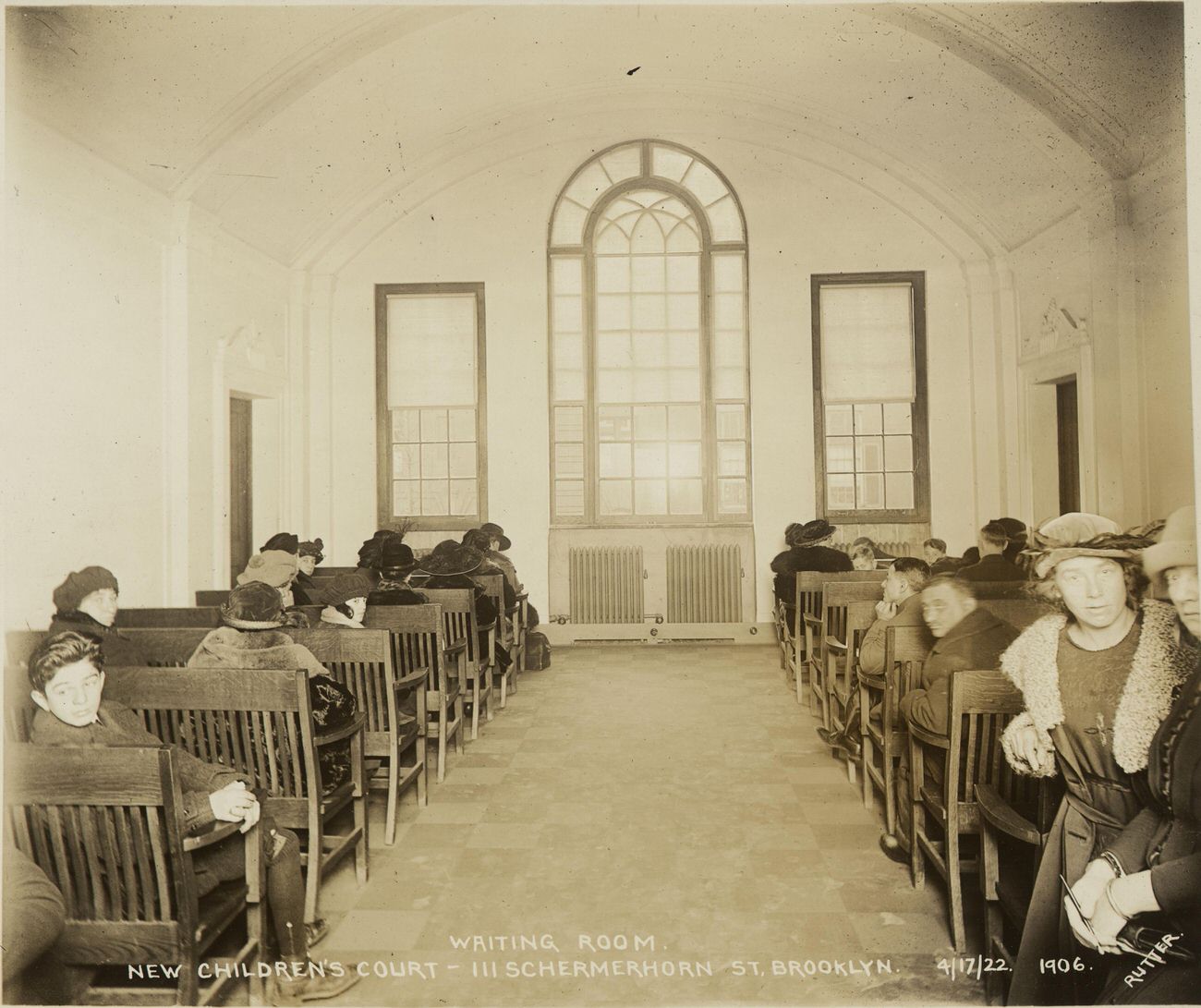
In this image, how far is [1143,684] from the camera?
156cm

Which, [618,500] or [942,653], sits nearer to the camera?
[942,653]

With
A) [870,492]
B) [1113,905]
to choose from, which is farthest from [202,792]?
[870,492]

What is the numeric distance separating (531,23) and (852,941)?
5.90 meters

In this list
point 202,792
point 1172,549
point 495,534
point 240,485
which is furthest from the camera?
point 240,485

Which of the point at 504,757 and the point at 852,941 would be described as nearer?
the point at 852,941

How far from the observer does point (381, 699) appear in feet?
9.88

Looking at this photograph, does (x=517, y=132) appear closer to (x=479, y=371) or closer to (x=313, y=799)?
(x=479, y=371)

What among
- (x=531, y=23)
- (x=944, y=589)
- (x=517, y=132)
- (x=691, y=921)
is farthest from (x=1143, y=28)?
(x=517, y=132)

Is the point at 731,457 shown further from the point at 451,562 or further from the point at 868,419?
the point at 451,562

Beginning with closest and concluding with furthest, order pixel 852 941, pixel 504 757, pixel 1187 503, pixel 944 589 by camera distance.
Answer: pixel 1187 503 < pixel 852 941 < pixel 944 589 < pixel 504 757

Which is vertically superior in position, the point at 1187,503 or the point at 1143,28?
the point at 1143,28

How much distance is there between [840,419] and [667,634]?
2.65 meters

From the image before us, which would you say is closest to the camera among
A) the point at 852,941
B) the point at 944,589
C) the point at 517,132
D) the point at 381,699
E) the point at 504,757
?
the point at 852,941

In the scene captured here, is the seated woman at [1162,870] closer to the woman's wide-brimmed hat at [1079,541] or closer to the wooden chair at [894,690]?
the woman's wide-brimmed hat at [1079,541]
